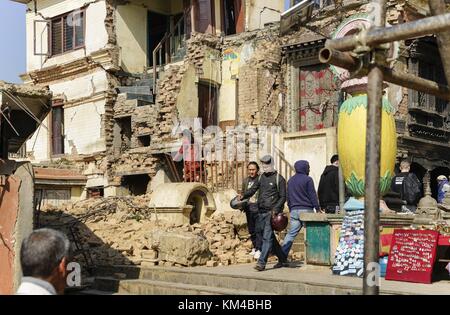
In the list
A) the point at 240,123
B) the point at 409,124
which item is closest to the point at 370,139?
the point at 409,124

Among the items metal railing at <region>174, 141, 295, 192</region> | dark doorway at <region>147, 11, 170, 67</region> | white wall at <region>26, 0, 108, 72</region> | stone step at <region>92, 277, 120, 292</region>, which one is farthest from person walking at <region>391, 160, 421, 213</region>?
dark doorway at <region>147, 11, 170, 67</region>

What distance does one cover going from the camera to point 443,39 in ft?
21.7

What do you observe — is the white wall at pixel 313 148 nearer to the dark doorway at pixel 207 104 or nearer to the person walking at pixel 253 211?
the person walking at pixel 253 211

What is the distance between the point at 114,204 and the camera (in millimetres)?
18000

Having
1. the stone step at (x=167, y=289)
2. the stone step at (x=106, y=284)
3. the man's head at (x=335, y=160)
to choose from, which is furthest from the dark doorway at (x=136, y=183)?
the stone step at (x=167, y=289)

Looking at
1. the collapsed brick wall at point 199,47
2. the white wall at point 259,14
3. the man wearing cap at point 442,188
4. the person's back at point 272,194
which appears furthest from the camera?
the white wall at point 259,14

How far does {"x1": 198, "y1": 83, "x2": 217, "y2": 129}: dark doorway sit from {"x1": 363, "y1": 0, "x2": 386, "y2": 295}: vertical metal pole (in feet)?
59.9

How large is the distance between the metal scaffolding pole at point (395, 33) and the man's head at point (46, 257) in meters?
2.73

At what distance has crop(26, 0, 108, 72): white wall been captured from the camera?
83.7 ft

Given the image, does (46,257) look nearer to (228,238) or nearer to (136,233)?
(228,238)

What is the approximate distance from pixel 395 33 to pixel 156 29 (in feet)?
72.9

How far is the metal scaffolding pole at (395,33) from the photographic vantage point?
524 cm

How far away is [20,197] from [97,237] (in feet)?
15.7
